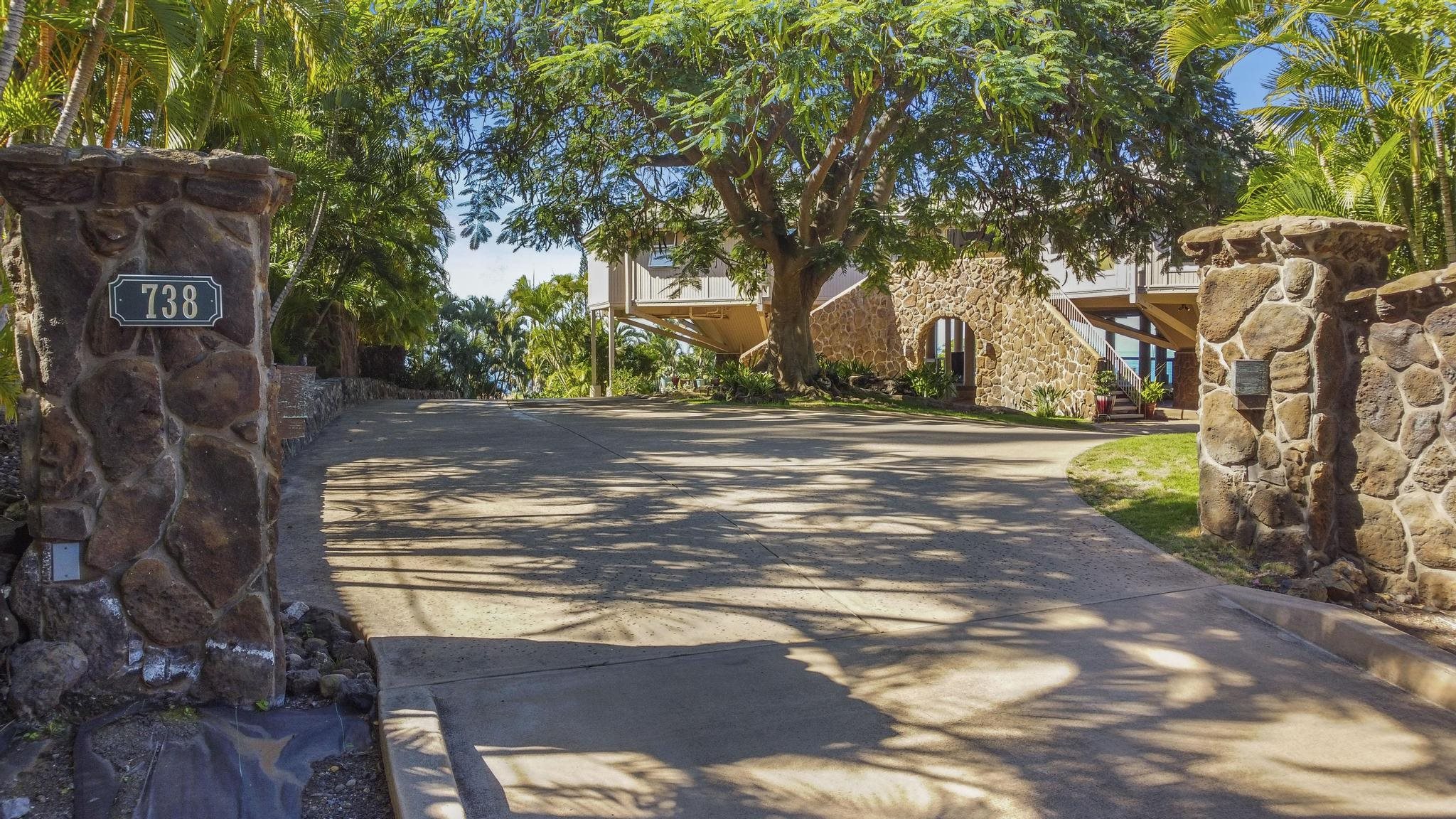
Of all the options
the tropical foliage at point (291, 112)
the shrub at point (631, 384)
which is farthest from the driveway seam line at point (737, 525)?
the shrub at point (631, 384)

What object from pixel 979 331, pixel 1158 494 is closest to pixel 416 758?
pixel 1158 494

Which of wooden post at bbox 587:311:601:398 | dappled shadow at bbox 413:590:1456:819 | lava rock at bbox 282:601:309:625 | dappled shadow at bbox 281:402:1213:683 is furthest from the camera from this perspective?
wooden post at bbox 587:311:601:398

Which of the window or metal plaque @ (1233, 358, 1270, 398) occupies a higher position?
the window

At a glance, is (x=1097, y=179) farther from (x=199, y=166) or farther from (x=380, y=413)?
(x=199, y=166)

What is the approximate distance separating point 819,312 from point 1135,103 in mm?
14117

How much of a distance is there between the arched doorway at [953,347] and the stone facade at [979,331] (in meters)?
0.24

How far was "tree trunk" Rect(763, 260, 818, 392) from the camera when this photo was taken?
19.9 meters

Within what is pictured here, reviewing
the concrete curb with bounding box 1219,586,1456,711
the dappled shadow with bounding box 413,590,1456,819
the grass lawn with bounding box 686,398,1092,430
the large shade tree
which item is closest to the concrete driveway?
the dappled shadow with bounding box 413,590,1456,819

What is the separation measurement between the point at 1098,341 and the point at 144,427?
22088mm

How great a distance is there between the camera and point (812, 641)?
5.62 metres

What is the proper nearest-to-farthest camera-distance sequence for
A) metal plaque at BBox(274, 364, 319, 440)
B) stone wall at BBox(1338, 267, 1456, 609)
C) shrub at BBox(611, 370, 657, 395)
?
stone wall at BBox(1338, 267, 1456, 609) < metal plaque at BBox(274, 364, 319, 440) < shrub at BBox(611, 370, 657, 395)

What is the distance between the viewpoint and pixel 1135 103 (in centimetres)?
1365

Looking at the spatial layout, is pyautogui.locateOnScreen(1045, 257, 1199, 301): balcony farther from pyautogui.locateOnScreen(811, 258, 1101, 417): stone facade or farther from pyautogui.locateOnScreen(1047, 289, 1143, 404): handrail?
pyautogui.locateOnScreen(811, 258, 1101, 417): stone facade

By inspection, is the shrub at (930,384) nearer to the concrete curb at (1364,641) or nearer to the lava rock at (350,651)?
the concrete curb at (1364,641)
